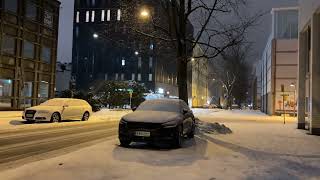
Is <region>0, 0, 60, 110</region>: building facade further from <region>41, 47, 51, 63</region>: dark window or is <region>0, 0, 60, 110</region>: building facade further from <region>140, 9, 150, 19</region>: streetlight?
<region>140, 9, 150, 19</region>: streetlight

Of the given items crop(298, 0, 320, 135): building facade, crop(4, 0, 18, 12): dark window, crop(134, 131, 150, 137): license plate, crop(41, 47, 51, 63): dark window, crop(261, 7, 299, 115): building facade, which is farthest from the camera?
crop(261, 7, 299, 115): building facade

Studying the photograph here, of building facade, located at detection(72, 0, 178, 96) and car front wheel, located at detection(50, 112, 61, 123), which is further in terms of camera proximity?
building facade, located at detection(72, 0, 178, 96)

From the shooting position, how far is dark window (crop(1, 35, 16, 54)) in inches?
1438

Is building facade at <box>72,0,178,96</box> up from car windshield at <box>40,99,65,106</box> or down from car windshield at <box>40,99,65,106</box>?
up

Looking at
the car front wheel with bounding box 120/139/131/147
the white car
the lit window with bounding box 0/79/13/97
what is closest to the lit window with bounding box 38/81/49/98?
the lit window with bounding box 0/79/13/97

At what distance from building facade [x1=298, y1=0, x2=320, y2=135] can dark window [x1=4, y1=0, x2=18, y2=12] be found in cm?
2305

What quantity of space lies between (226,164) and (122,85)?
50.4m

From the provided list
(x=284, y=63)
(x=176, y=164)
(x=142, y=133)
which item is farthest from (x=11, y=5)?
(x=284, y=63)

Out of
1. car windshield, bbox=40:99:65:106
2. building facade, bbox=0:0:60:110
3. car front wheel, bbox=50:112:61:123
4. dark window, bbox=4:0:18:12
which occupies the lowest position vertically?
car front wheel, bbox=50:112:61:123

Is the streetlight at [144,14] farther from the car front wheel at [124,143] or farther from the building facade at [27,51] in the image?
the building facade at [27,51]

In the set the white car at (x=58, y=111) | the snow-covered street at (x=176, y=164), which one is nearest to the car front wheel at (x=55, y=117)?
the white car at (x=58, y=111)

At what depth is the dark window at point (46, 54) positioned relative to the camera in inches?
1699

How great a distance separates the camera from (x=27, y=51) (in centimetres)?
4031

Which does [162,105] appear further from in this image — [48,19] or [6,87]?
[48,19]
